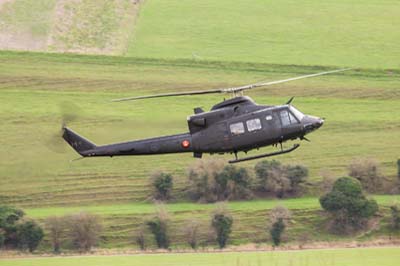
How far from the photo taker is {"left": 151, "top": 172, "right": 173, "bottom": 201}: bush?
221 ft

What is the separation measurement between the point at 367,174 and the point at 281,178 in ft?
17.9

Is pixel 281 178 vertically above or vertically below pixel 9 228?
above

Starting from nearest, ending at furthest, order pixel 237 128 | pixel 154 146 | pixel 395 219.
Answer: pixel 237 128, pixel 154 146, pixel 395 219

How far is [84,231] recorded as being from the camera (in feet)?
201

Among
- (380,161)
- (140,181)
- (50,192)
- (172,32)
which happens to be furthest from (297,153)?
(172,32)

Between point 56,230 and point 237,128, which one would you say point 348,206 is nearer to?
point 56,230

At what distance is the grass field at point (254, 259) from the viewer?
171 feet

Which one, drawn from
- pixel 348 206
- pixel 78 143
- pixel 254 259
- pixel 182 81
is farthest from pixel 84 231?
pixel 78 143

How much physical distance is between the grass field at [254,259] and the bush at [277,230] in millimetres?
3572

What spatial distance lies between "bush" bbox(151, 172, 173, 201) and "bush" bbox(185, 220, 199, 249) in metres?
5.35

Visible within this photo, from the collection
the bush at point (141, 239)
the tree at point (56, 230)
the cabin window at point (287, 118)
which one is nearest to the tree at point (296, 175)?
the bush at point (141, 239)

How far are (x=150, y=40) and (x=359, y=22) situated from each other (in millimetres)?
17691

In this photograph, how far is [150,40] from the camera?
294 ft

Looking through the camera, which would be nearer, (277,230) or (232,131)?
(232,131)
